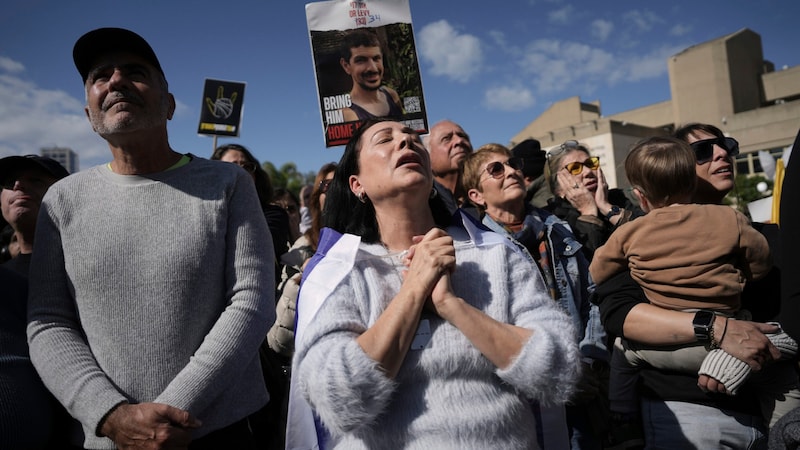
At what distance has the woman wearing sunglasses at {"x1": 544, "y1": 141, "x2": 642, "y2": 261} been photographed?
3871 millimetres

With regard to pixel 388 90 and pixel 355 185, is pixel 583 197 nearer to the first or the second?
pixel 388 90

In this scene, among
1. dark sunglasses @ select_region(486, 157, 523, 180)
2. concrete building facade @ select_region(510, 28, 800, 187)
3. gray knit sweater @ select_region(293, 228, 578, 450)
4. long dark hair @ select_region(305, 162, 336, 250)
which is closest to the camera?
gray knit sweater @ select_region(293, 228, 578, 450)

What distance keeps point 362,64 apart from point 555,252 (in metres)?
1.92

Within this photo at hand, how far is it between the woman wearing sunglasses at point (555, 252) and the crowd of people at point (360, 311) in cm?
30

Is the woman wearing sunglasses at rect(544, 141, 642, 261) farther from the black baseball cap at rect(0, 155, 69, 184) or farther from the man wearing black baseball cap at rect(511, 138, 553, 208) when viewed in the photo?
the black baseball cap at rect(0, 155, 69, 184)

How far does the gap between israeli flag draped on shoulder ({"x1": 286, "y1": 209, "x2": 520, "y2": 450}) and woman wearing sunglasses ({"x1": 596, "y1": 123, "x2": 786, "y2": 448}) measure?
0.91 meters

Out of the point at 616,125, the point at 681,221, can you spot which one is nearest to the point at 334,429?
the point at 681,221

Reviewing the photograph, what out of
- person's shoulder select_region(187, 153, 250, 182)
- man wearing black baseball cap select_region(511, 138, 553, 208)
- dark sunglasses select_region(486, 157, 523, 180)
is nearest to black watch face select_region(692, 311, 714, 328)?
dark sunglasses select_region(486, 157, 523, 180)

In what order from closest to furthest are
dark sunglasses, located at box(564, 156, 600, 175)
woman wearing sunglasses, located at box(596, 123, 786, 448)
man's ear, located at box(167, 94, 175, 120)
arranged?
woman wearing sunglasses, located at box(596, 123, 786, 448), man's ear, located at box(167, 94, 175, 120), dark sunglasses, located at box(564, 156, 600, 175)

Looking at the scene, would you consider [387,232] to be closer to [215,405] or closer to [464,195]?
[215,405]

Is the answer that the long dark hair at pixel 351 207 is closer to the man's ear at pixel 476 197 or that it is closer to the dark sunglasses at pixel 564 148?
the man's ear at pixel 476 197

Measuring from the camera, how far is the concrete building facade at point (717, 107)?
143ft

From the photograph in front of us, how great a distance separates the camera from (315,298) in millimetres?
1949

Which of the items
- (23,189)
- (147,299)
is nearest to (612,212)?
(147,299)
